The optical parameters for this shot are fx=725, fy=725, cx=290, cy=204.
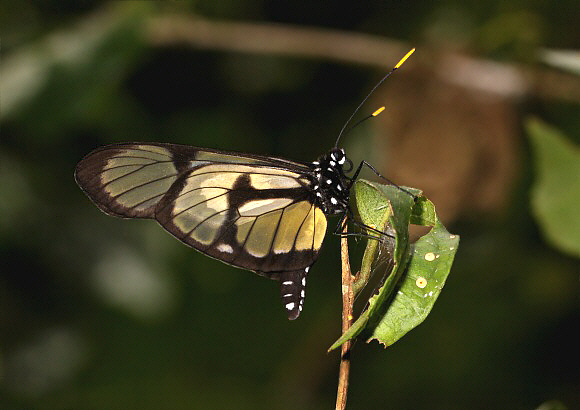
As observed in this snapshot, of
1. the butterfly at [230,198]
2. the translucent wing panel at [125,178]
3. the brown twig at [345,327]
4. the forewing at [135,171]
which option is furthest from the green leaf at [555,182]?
the translucent wing panel at [125,178]

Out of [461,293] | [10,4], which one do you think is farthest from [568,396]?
[10,4]

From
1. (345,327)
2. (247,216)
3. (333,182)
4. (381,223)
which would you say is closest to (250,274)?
(247,216)

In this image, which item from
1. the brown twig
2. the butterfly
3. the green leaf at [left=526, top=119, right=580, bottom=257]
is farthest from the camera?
the green leaf at [left=526, top=119, right=580, bottom=257]

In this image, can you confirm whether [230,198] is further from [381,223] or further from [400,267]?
[400,267]

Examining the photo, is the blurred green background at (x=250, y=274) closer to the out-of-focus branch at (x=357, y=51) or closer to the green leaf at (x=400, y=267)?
the out-of-focus branch at (x=357, y=51)

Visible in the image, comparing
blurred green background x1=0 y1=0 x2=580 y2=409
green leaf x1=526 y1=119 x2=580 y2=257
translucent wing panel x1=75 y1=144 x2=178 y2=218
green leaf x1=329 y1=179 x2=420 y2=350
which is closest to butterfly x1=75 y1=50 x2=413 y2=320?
translucent wing panel x1=75 y1=144 x2=178 y2=218

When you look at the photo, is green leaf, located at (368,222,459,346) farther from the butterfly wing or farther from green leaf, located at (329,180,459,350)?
the butterfly wing

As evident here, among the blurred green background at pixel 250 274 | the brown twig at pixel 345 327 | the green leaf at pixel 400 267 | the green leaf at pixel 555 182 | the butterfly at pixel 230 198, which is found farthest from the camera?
the blurred green background at pixel 250 274
